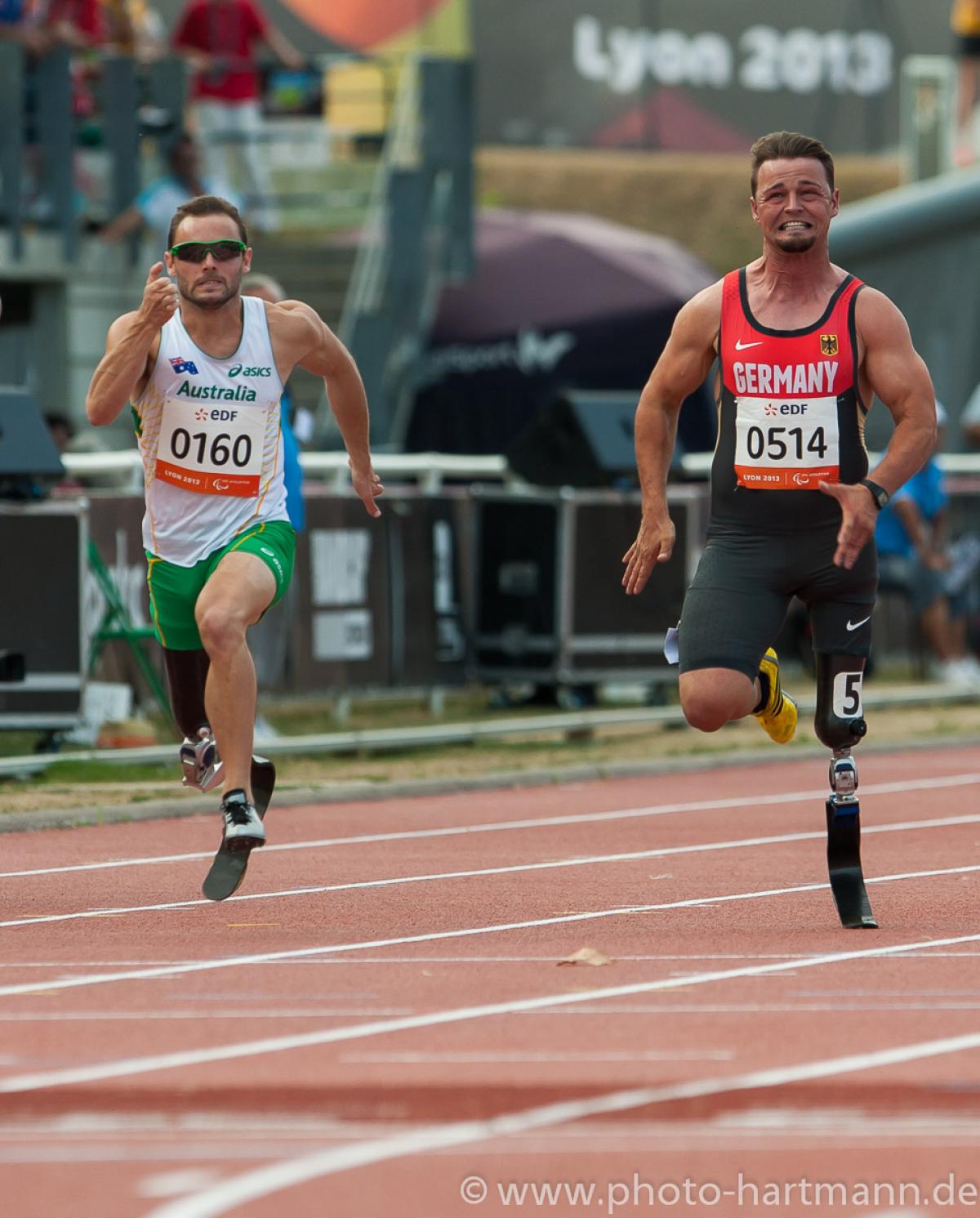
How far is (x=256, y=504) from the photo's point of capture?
936 cm

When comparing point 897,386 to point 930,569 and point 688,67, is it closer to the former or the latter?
point 930,569

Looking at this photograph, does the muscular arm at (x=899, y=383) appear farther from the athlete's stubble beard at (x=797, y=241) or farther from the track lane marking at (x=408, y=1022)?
the track lane marking at (x=408, y=1022)

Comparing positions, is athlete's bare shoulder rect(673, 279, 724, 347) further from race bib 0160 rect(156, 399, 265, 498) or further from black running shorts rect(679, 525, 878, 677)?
race bib 0160 rect(156, 399, 265, 498)

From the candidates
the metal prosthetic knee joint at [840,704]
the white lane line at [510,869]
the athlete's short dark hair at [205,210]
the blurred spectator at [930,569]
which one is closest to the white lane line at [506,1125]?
the metal prosthetic knee joint at [840,704]

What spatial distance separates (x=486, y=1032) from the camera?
6.38 meters

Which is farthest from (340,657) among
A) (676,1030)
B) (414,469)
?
(676,1030)

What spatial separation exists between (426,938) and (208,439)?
2.08 m

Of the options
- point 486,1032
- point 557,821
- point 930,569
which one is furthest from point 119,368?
point 930,569

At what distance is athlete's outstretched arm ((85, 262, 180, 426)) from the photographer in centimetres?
880

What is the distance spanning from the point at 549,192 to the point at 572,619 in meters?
20.4

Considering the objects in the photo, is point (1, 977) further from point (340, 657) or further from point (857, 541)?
point (340, 657)

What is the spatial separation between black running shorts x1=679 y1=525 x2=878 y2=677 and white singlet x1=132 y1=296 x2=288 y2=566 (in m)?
1.78

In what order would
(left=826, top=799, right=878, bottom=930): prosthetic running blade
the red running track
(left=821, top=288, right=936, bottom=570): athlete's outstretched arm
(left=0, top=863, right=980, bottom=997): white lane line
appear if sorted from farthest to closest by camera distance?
(left=826, top=799, right=878, bottom=930): prosthetic running blade, (left=821, top=288, right=936, bottom=570): athlete's outstretched arm, (left=0, top=863, right=980, bottom=997): white lane line, the red running track

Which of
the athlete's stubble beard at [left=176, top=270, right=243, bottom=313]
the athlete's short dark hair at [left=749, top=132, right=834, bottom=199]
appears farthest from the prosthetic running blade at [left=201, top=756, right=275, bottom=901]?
the athlete's short dark hair at [left=749, top=132, right=834, bottom=199]
